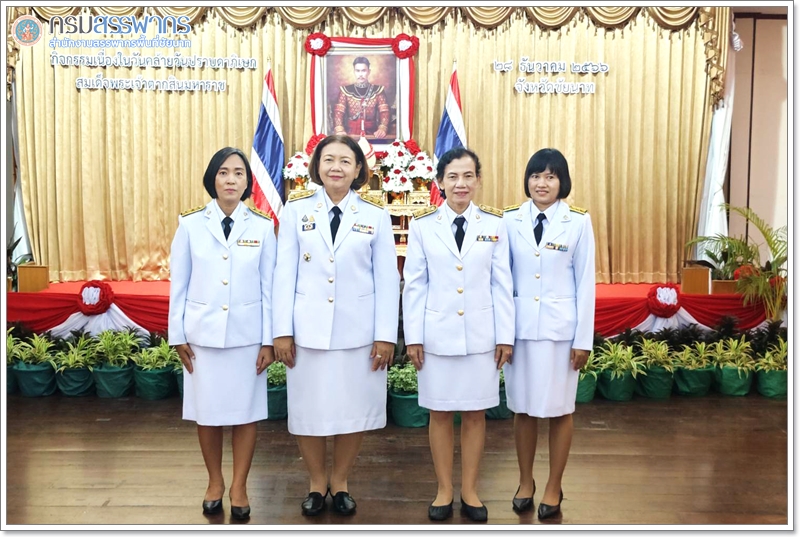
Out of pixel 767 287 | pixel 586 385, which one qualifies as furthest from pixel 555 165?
pixel 767 287

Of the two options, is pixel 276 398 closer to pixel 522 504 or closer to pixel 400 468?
pixel 400 468

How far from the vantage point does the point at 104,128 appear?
6598 mm

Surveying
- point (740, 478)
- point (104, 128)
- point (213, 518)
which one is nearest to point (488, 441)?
point (740, 478)

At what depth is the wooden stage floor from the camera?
2.99m

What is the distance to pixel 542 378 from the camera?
2803 mm

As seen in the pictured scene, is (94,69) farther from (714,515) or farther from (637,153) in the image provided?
(714,515)

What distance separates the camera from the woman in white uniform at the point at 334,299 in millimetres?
2740

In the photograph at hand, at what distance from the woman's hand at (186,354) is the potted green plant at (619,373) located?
2.70 meters

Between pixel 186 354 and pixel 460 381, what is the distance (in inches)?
40.1

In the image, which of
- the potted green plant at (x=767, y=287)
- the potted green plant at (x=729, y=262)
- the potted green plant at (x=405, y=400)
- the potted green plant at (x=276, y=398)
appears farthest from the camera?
the potted green plant at (x=729, y=262)

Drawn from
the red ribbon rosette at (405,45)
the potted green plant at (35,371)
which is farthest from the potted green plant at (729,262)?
the potted green plant at (35,371)

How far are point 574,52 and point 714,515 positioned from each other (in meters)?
4.58

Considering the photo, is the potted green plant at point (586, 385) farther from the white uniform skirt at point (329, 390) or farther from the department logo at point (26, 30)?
the department logo at point (26, 30)

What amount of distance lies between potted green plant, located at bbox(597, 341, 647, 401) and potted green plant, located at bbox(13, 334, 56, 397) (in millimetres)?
3381
